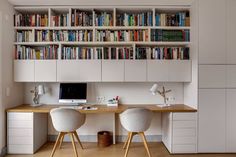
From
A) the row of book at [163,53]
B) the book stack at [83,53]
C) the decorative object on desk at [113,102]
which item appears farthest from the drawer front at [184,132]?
the book stack at [83,53]

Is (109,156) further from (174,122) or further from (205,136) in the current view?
(205,136)

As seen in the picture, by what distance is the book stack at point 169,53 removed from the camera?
3.45 m

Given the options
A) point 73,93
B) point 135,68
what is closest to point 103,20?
point 135,68

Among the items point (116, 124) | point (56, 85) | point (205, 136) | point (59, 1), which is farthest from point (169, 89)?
point (59, 1)

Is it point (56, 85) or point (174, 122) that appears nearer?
point (174, 122)

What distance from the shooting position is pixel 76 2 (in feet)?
10.7

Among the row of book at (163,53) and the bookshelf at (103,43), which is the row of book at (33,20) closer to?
the bookshelf at (103,43)

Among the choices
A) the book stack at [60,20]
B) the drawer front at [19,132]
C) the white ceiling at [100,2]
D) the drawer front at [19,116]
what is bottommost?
the drawer front at [19,132]

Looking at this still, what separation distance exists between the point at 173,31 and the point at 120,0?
116 cm

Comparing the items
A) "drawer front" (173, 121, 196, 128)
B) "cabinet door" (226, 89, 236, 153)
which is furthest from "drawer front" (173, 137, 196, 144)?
"cabinet door" (226, 89, 236, 153)

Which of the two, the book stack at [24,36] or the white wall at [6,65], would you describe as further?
the book stack at [24,36]

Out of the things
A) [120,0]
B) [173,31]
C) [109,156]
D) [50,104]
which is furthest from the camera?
[50,104]

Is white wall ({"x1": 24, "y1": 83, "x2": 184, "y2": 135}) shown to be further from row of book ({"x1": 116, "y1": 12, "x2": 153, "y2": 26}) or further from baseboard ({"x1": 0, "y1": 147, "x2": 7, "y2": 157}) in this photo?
row of book ({"x1": 116, "y1": 12, "x2": 153, "y2": 26})

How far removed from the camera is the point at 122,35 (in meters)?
3.46
